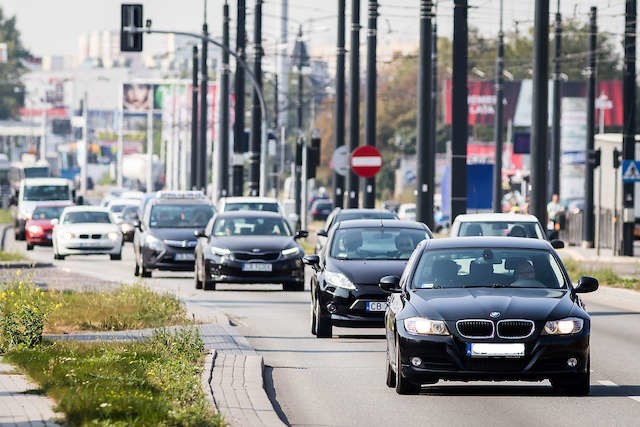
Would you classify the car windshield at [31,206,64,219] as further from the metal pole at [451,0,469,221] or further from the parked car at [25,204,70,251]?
the metal pole at [451,0,469,221]

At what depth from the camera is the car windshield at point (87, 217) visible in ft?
171

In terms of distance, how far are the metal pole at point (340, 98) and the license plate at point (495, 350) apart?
42.8m

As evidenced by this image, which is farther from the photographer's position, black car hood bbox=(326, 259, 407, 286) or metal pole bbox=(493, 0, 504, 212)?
metal pole bbox=(493, 0, 504, 212)

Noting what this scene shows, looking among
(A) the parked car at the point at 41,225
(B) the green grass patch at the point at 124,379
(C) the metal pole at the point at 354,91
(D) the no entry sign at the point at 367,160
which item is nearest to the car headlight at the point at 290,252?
(B) the green grass patch at the point at 124,379

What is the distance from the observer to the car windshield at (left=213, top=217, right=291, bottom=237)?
34.9 m

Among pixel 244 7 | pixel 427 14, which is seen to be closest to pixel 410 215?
pixel 244 7

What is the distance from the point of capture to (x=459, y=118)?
45125 mm

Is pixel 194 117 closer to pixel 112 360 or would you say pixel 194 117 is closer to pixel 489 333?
pixel 112 360

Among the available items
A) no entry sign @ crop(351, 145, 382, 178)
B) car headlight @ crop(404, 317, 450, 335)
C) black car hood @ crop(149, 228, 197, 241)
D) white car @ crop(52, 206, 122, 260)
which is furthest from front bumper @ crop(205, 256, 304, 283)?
car headlight @ crop(404, 317, 450, 335)

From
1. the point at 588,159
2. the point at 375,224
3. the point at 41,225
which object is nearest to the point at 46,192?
the point at 41,225

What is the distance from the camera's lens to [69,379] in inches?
591

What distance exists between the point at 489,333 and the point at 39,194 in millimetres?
55142

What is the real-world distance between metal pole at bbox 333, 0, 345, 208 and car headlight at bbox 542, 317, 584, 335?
42635 millimetres

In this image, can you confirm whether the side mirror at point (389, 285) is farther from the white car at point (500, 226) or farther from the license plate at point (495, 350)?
the white car at point (500, 226)
